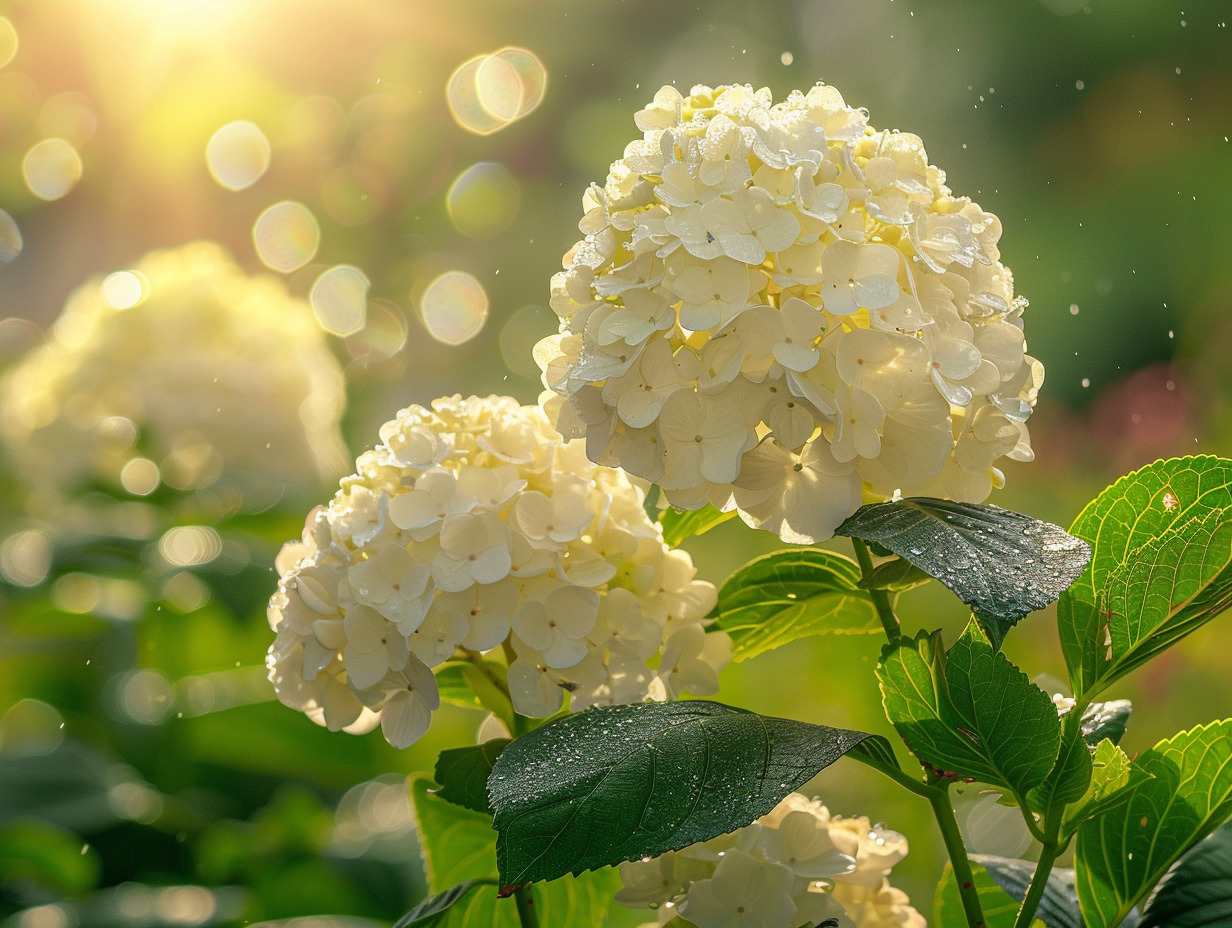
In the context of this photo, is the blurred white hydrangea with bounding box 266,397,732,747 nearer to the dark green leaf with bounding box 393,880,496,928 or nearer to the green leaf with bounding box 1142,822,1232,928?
the dark green leaf with bounding box 393,880,496,928

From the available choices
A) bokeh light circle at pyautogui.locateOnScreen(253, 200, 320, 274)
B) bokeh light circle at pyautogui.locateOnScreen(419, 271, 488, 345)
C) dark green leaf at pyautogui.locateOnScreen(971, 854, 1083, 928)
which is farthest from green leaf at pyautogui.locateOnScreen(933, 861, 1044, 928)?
bokeh light circle at pyautogui.locateOnScreen(253, 200, 320, 274)

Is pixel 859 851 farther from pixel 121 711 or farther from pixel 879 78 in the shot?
pixel 879 78

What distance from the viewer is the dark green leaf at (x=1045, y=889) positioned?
44 centimetres

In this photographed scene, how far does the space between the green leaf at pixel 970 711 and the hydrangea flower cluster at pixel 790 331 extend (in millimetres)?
52

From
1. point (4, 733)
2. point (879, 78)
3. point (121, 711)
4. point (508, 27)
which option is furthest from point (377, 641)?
point (508, 27)

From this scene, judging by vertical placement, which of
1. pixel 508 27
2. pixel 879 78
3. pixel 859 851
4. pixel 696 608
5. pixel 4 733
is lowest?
pixel 4 733

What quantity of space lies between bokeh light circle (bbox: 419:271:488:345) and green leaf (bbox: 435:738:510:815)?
6.04 ft

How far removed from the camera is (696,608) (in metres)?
0.47

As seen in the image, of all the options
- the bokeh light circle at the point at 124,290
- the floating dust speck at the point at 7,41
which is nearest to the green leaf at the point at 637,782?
the bokeh light circle at the point at 124,290

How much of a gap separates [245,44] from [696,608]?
223 cm

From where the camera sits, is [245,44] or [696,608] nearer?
[696,608]

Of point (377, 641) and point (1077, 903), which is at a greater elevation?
point (377, 641)

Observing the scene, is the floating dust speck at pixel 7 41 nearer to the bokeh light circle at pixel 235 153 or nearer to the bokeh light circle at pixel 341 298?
the bokeh light circle at pixel 235 153

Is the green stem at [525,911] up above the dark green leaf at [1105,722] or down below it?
below
